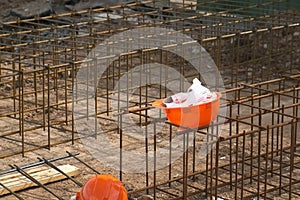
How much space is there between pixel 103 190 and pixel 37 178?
2272mm

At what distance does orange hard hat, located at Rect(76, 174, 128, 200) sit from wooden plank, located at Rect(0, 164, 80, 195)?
2018 mm

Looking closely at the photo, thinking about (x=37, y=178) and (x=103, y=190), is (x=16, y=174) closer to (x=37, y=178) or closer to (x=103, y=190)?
(x=37, y=178)

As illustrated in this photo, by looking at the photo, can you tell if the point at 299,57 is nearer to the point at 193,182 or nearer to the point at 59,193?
the point at 193,182

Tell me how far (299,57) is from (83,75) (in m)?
5.14

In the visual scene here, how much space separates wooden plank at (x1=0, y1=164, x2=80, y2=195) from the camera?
876cm

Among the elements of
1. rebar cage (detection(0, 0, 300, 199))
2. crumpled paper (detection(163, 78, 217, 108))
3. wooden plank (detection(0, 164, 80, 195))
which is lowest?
wooden plank (detection(0, 164, 80, 195))

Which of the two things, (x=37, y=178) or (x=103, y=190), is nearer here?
(x=103, y=190)

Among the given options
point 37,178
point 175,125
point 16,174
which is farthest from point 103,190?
point 16,174

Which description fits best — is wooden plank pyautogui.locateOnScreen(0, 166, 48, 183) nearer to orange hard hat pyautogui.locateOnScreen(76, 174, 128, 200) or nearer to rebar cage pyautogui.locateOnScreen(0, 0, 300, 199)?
rebar cage pyautogui.locateOnScreen(0, 0, 300, 199)

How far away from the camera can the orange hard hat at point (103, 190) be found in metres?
6.93

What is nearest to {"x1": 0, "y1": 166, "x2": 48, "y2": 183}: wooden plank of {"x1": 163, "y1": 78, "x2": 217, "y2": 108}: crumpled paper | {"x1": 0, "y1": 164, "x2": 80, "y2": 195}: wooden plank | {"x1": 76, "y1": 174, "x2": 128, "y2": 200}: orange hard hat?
{"x1": 0, "y1": 164, "x2": 80, "y2": 195}: wooden plank

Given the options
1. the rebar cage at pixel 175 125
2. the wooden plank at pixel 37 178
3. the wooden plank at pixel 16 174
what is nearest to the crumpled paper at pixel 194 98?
the rebar cage at pixel 175 125

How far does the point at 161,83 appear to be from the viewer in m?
13.9

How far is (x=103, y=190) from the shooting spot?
273 inches
